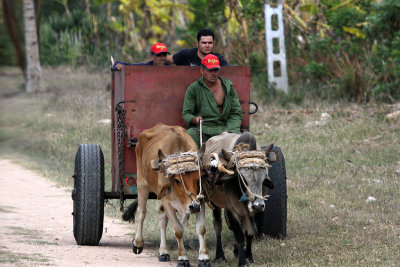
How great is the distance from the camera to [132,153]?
629 centimetres

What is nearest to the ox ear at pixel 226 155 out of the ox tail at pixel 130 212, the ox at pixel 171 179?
the ox at pixel 171 179

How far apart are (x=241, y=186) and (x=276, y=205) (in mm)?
905

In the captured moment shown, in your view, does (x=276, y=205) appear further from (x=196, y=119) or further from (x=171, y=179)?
(x=171, y=179)

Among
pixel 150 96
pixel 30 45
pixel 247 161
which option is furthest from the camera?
pixel 150 96

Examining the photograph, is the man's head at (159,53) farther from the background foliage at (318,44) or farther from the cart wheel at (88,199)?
the background foliage at (318,44)

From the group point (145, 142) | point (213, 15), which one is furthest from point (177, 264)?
point (213, 15)

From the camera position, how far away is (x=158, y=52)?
24.0ft

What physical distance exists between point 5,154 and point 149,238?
6301 mm

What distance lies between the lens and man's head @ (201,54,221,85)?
6.04 meters

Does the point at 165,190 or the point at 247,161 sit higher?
the point at 247,161

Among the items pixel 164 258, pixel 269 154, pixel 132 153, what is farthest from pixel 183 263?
pixel 132 153

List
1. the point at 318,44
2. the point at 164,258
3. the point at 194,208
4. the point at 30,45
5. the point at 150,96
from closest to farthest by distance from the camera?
the point at 30,45
the point at 194,208
the point at 164,258
the point at 150,96
the point at 318,44

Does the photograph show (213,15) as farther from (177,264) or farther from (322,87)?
(177,264)

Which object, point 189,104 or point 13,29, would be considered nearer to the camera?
point 13,29
